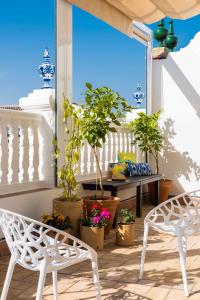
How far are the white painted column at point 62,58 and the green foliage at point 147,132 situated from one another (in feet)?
8.52

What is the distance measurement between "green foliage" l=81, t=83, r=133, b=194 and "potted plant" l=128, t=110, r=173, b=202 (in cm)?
241

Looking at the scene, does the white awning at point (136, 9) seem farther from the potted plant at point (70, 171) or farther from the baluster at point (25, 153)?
the baluster at point (25, 153)

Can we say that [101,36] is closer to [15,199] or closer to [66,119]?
[66,119]

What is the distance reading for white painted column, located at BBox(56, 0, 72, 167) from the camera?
16.0ft

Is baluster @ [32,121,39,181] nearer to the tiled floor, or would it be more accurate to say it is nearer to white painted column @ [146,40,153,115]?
the tiled floor

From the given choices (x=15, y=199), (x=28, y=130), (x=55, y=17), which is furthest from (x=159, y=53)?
(x=15, y=199)

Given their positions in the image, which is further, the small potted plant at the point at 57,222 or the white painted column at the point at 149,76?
the white painted column at the point at 149,76

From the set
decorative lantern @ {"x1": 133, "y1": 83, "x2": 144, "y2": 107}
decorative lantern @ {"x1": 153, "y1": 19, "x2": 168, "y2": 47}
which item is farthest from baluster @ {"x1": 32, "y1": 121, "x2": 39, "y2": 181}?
decorative lantern @ {"x1": 153, "y1": 19, "x2": 168, "y2": 47}

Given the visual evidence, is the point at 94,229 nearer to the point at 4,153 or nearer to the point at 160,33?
the point at 4,153

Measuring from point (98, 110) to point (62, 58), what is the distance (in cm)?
79

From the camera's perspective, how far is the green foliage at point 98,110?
4.86 meters

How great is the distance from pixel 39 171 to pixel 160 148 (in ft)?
12.0

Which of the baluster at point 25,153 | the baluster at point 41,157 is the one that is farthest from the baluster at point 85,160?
the baluster at point 25,153

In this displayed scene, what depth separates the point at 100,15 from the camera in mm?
5438
